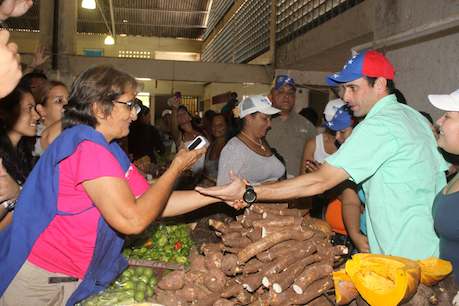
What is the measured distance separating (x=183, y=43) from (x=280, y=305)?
2785cm

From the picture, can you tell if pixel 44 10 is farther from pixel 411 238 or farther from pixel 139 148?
pixel 411 238

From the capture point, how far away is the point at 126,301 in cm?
274

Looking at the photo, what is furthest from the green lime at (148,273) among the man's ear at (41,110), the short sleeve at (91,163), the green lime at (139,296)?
the man's ear at (41,110)

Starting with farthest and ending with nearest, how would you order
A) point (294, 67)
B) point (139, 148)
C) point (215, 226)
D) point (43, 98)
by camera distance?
1. point (294, 67)
2. point (139, 148)
3. point (43, 98)
4. point (215, 226)

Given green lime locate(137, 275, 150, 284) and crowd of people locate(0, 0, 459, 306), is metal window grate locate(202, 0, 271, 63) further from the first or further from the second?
green lime locate(137, 275, 150, 284)

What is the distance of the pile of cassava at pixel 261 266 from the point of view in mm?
2510

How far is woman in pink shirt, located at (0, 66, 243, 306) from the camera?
224 centimetres

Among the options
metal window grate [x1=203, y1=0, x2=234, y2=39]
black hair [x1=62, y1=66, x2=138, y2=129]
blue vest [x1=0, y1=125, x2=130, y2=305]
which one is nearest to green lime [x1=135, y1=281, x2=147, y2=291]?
blue vest [x1=0, y1=125, x2=130, y2=305]

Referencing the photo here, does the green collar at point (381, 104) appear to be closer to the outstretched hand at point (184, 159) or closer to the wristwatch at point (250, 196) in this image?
the wristwatch at point (250, 196)

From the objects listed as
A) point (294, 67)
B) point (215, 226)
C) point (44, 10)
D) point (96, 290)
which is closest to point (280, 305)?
point (215, 226)

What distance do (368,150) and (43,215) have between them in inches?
70.6

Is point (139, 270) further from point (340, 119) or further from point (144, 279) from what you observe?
point (340, 119)

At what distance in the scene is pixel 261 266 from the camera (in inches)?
105

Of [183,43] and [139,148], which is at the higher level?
[183,43]
